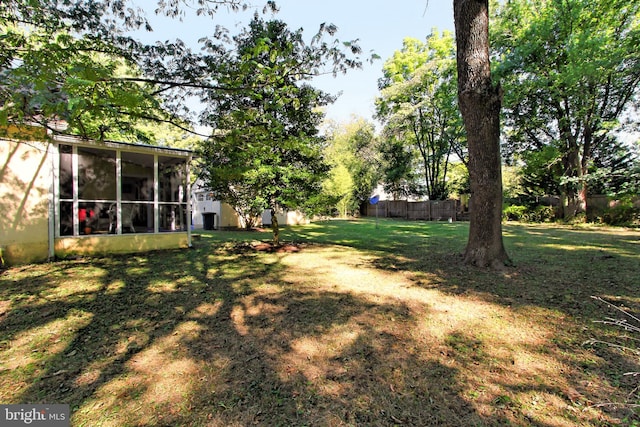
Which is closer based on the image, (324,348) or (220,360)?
(220,360)

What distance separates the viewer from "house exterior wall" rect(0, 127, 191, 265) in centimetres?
589

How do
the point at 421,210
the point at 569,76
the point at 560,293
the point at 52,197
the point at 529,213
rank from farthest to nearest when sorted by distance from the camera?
the point at 421,210
the point at 529,213
the point at 569,76
the point at 52,197
the point at 560,293

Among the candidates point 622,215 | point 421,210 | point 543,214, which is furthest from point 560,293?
point 421,210

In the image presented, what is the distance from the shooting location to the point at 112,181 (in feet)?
31.2


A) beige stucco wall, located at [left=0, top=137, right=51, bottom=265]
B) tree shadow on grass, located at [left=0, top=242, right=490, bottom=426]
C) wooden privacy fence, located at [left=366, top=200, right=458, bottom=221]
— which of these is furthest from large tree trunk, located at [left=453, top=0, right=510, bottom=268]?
wooden privacy fence, located at [left=366, top=200, right=458, bottom=221]

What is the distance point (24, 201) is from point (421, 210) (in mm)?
23380

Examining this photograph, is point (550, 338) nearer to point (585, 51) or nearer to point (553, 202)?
point (585, 51)

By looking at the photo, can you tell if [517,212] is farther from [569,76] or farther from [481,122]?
[481,122]

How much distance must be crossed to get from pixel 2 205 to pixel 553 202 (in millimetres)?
24417

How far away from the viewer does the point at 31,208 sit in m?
6.16

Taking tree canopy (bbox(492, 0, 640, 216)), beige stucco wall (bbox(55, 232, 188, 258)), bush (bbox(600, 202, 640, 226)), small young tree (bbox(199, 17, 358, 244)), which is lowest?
beige stucco wall (bbox(55, 232, 188, 258))

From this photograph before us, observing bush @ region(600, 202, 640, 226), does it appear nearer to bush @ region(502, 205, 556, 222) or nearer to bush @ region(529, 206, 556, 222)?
bush @ region(529, 206, 556, 222)

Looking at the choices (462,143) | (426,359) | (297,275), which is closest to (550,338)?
(426,359)

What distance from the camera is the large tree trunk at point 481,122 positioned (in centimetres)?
498
